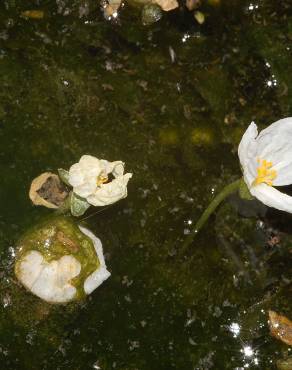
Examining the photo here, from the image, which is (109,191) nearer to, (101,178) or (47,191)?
(101,178)

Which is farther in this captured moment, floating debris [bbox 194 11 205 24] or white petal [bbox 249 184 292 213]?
floating debris [bbox 194 11 205 24]

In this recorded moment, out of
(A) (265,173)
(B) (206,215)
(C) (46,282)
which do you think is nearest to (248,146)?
(A) (265,173)

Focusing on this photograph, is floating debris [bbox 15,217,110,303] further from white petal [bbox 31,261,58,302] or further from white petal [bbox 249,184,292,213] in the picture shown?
white petal [bbox 249,184,292,213]

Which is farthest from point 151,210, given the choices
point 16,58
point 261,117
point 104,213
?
point 16,58

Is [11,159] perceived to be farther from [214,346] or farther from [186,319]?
[214,346]

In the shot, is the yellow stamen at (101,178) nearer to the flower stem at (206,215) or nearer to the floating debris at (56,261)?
the floating debris at (56,261)

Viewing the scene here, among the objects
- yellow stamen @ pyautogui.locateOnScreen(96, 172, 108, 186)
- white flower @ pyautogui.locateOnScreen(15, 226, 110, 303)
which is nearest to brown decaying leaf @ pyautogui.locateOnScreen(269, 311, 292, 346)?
white flower @ pyautogui.locateOnScreen(15, 226, 110, 303)

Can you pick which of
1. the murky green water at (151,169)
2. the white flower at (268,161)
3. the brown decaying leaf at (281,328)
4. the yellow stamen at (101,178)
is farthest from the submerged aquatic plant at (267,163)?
the brown decaying leaf at (281,328)
